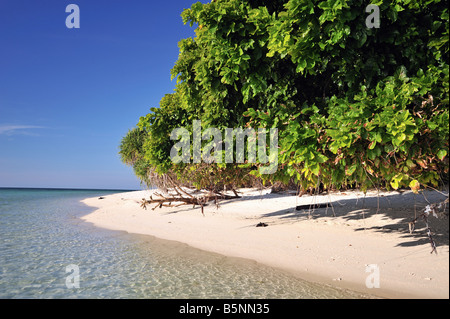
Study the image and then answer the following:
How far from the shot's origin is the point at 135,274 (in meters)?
7.88

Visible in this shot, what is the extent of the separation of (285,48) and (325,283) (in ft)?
16.9

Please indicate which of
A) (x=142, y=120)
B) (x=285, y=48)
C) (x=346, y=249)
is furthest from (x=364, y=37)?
(x=142, y=120)

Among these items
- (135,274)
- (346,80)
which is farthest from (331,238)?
(135,274)

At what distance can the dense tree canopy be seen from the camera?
577 centimetres

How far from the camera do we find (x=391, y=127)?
213 inches

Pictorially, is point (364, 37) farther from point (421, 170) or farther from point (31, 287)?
point (31, 287)

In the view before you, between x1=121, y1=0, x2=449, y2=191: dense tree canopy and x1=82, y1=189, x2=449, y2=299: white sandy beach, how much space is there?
180 cm

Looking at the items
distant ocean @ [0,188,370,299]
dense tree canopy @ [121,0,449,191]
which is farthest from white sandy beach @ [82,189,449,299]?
dense tree canopy @ [121,0,449,191]

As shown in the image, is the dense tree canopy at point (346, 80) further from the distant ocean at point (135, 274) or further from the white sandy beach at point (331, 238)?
the distant ocean at point (135, 274)

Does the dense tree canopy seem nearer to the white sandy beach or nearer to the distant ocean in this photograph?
the white sandy beach

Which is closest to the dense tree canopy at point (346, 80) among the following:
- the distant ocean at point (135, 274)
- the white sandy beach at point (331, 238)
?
the white sandy beach at point (331, 238)

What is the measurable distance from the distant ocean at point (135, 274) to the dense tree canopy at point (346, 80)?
8.09 feet

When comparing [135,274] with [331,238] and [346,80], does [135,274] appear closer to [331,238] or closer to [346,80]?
[331,238]

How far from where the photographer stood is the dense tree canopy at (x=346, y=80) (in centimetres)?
577
